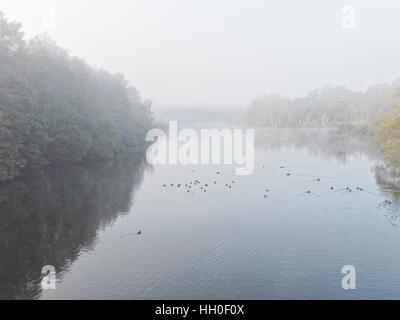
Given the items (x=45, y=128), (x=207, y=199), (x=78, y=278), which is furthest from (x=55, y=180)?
(x=78, y=278)

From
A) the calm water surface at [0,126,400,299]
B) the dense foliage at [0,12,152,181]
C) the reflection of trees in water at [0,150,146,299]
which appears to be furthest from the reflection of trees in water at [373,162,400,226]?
the dense foliage at [0,12,152,181]

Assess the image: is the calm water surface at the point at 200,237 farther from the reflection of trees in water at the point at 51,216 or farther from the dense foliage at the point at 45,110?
the dense foliage at the point at 45,110

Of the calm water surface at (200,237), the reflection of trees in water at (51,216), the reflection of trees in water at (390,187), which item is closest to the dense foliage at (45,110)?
the reflection of trees in water at (51,216)

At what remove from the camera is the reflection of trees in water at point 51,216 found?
2256 cm

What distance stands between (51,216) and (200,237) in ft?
A: 45.8

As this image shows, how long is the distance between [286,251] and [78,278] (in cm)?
1288

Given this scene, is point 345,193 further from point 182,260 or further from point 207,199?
point 182,260

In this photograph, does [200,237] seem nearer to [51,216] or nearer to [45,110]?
[51,216]

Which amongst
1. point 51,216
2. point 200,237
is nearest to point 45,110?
point 51,216

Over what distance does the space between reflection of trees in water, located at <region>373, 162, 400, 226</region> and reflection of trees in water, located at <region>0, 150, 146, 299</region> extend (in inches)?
913

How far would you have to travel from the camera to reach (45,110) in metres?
56.5

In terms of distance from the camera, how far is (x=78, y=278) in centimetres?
2114

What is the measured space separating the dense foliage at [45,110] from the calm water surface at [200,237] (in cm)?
502
